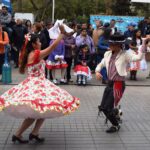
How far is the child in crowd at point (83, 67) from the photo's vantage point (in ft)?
40.2

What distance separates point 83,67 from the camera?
→ 40.5 ft

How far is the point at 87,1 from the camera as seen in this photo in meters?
46.6

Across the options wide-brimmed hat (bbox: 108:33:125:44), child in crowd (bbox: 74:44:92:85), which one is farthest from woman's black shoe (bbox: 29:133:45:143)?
child in crowd (bbox: 74:44:92:85)

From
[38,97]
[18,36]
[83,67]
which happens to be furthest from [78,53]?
[38,97]

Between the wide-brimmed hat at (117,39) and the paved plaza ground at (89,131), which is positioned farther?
the wide-brimmed hat at (117,39)

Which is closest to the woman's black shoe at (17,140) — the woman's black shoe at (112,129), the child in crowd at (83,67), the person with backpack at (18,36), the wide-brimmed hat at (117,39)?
the woman's black shoe at (112,129)

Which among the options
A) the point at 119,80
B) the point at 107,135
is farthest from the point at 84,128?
the point at 119,80

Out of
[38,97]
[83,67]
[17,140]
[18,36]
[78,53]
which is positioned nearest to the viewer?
[38,97]

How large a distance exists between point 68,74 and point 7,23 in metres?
4.30

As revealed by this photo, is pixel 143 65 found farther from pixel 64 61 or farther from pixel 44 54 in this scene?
pixel 44 54

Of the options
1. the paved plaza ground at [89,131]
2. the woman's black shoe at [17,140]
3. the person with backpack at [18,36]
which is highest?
the person with backpack at [18,36]

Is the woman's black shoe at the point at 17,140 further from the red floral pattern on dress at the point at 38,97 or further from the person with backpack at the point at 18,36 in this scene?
the person with backpack at the point at 18,36

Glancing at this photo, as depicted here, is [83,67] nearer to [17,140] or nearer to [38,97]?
[17,140]

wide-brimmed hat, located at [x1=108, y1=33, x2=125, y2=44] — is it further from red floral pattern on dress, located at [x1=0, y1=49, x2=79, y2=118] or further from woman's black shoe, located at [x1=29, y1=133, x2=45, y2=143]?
woman's black shoe, located at [x1=29, y1=133, x2=45, y2=143]
